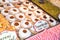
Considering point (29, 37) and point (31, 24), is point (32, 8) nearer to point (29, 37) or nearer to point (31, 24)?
point (31, 24)

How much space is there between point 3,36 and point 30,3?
0.59 metres

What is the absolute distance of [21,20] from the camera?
118 centimetres

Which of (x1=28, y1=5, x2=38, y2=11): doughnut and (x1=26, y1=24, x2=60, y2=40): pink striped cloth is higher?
(x1=28, y1=5, x2=38, y2=11): doughnut

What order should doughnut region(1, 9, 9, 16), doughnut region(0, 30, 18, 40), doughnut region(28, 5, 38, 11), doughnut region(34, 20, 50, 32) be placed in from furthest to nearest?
doughnut region(28, 5, 38, 11) → doughnut region(1, 9, 9, 16) → doughnut region(34, 20, 50, 32) → doughnut region(0, 30, 18, 40)

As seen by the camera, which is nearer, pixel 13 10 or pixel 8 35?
pixel 8 35

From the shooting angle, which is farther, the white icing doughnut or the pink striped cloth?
the white icing doughnut

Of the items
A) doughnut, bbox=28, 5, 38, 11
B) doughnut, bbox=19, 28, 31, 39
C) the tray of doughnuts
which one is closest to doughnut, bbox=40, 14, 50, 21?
the tray of doughnuts

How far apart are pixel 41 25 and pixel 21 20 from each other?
0.69 feet

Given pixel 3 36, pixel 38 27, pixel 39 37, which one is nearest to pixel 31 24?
pixel 38 27

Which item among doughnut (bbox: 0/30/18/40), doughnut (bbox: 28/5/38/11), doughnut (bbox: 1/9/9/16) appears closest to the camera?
doughnut (bbox: 0/30/18/40)

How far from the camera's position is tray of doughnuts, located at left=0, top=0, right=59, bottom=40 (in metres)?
1.04

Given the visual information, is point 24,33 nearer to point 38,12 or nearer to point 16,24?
point 16,24

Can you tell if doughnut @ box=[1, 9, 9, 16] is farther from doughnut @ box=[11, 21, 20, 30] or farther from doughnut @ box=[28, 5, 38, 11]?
doughnut @ box=[28, 5, 38, 11]

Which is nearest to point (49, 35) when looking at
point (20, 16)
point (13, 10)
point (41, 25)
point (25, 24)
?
point (41, 25)
